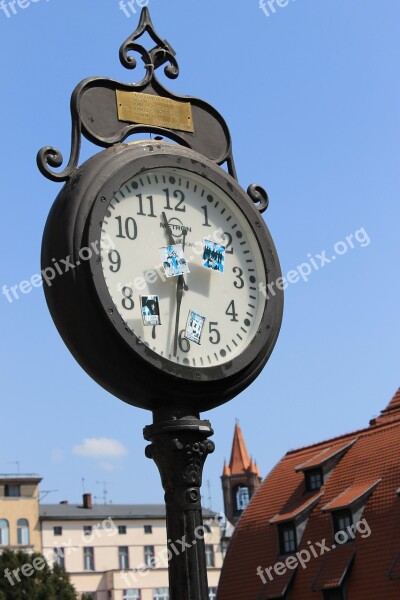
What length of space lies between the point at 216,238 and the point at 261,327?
1.13ft

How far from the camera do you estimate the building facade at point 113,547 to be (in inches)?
2308

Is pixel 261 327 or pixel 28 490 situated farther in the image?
pixel 28 490

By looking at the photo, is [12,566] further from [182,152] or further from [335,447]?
[182,152]

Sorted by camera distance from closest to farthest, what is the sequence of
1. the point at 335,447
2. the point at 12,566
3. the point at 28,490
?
the point at 335,447 < the point at 12,566 < the point at 28,490

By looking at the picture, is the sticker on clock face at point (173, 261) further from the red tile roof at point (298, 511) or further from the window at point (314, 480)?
the window at point (314, 480)

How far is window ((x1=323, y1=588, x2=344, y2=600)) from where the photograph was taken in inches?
971

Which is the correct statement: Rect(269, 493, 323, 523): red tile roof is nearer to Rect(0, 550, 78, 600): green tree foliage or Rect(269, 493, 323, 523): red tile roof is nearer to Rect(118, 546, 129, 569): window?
Rect(0, 550, 78, 600): green tree foliage

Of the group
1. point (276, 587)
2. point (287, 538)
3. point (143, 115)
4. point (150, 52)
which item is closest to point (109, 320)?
point (143, 115)

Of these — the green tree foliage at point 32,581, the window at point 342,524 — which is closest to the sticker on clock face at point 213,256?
the window at point 342,524

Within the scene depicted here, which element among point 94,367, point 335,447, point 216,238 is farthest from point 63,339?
point 335,447

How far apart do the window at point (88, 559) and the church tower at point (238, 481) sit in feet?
102

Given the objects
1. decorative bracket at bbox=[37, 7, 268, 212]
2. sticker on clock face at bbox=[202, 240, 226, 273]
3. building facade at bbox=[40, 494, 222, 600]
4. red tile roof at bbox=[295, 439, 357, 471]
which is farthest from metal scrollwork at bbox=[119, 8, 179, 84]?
building facade at bbox=[40, 494, 222, 600]

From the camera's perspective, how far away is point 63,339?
10.6 ft

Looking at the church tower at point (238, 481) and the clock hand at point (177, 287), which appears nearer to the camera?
the clock hand at point (177, 287)
